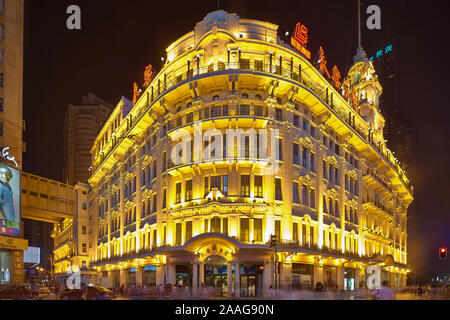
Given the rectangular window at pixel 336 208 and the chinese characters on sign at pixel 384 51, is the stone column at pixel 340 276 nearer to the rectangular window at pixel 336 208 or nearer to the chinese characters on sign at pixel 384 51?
the rectangular window at pixel 336 208

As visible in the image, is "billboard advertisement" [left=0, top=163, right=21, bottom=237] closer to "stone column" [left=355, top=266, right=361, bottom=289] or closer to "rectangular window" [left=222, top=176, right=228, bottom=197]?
"rectangular window" [left=222, top=176, right=228, bottom=197]

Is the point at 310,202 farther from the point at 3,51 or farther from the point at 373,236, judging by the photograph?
the point at 3,51

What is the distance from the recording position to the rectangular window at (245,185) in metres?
39.0

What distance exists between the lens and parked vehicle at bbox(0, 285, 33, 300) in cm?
3292

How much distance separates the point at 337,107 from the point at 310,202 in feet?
44.9

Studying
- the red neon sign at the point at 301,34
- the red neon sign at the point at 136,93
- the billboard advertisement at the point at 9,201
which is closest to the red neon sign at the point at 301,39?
the red neon sign at the point at 301,34

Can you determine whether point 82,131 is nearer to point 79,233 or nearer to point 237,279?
point 79,233

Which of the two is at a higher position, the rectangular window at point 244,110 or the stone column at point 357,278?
the rectangular window at point 244,110

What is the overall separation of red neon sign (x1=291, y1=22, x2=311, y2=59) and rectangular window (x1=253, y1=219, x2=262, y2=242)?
18181 mm

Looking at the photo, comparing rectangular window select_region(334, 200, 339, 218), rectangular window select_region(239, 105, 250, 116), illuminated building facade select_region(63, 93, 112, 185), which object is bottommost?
rectangular window select_region(334, 200, 339, 218)

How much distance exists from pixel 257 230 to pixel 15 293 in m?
19.5

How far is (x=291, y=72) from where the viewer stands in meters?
41.0

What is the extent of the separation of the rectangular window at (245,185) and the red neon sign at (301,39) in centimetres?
1481

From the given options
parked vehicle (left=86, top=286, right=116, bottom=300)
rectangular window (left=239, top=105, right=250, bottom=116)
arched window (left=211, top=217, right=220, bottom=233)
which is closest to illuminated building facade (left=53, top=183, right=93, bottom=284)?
parked vehicle (left=86, top=286, right=116, bottom=300)
